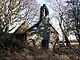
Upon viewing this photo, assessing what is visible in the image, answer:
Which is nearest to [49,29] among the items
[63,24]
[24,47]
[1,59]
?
[63,24]

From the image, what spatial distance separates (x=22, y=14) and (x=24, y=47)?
29.3ft

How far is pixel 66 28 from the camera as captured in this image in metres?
32.1

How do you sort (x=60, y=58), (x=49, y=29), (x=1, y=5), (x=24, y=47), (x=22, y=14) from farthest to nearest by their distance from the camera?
(x=49, y=29) → (x=22, y=14) → (x=1, y=5) → (x=24, y=47) → (x=60, y=58)

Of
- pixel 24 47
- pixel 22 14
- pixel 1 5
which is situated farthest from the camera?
pixel 22 14

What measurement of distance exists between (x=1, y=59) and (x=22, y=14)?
39.4 ft

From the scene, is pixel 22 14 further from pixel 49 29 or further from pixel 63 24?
pixel 63 24

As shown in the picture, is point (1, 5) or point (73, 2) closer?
point (1, 5)

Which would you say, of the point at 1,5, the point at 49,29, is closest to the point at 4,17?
the point at 1,5

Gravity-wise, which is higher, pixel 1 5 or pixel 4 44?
pixel 1 5

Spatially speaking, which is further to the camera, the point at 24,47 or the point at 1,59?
the point at 24,47

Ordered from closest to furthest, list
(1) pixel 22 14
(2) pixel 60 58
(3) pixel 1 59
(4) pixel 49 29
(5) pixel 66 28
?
(2) pixel 60 58, (3) pixel 1 59, (1) pixel 22 14, (4) pixel 49 29, (5) pixel 66 28

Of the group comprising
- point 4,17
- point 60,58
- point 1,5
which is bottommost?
point 60,58

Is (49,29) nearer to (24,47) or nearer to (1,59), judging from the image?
(24,47)

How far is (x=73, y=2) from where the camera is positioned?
32750mm
